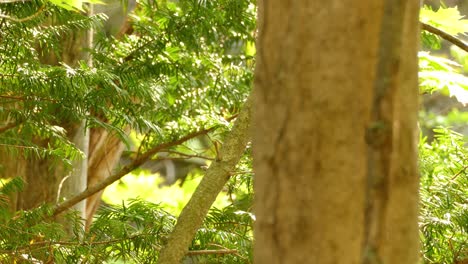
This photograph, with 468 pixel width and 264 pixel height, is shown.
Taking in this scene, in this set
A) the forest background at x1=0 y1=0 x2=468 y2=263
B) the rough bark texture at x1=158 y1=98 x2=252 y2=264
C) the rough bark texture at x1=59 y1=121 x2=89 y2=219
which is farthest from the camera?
the rough bark texture at x1=59 y1=121 x2=89 y2=219

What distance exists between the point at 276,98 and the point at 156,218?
1.26m

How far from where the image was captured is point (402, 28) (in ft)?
2.24

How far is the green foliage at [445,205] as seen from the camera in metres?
1.79

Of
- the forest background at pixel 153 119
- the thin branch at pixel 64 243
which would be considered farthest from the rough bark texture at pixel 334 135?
the thin branch at pixel 64 243

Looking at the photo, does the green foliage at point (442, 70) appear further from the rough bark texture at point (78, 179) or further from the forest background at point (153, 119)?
the rough bark texture at point (78, 179)

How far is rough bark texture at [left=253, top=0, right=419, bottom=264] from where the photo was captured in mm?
706

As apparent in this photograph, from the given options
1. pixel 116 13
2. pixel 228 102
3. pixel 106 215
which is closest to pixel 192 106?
pixel 228 102

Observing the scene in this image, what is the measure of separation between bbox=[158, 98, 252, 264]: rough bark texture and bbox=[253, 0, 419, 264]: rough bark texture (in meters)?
1.00

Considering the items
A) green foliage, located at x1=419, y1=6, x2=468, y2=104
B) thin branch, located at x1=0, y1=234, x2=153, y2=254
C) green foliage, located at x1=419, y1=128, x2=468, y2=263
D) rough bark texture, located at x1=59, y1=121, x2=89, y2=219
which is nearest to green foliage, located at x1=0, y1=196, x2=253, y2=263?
thin branch, located at x1=0, y1=234, x2=153, y2=254

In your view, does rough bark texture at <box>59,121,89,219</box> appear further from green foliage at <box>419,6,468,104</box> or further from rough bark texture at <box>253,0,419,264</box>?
rough bark texture at <box>253,0,419,264</box>

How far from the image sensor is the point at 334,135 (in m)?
0.71

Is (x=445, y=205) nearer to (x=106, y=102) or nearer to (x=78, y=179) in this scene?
(x=106, y=102)

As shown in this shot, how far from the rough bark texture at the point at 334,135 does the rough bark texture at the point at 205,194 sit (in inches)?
39.5

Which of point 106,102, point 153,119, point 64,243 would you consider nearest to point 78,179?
point 153,119
